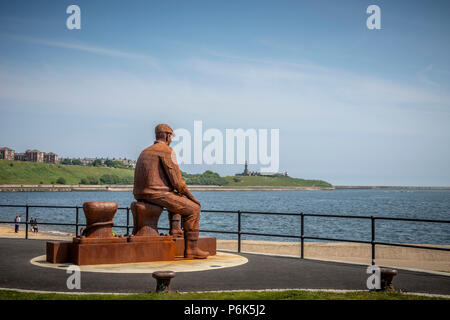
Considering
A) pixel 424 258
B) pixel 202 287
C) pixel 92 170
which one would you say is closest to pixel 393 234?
pixel 424 258

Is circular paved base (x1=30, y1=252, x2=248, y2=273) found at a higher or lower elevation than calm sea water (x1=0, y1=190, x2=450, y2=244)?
higher

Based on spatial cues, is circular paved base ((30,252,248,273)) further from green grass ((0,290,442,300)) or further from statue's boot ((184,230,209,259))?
green grass ((0,290,442,300))

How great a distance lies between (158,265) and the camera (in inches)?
433

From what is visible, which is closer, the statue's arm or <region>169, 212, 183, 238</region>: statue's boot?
the statue's arm

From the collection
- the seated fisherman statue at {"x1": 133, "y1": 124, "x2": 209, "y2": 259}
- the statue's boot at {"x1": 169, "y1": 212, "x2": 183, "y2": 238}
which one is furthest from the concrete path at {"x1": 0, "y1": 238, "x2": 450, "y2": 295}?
the statue's boot at {"x1": 169, "y1": 212, "x2": 183, "y2": 238}

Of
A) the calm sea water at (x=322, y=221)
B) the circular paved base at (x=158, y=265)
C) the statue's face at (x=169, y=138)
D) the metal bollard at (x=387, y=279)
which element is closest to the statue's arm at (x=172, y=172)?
the statue's face at (x=169, y=138)

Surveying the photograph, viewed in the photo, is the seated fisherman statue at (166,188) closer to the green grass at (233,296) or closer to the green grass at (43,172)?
the green grass at (233,296)

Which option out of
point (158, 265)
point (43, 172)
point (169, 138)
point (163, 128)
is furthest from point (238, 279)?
point (43, 172)

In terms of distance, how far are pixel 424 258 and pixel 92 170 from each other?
170644 millimetres

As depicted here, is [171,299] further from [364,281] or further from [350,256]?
[350,256]

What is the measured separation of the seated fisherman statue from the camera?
11.6 meters

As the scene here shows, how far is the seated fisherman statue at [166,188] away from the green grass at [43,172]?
16316cm

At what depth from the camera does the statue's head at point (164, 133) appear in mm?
12234

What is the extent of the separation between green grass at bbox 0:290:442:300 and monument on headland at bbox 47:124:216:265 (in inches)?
125
